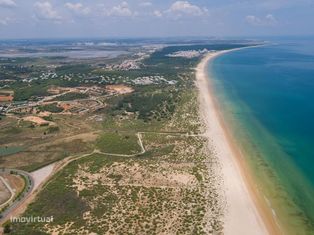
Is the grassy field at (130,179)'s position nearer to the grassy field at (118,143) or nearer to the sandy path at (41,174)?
the grassy field at (118,143)

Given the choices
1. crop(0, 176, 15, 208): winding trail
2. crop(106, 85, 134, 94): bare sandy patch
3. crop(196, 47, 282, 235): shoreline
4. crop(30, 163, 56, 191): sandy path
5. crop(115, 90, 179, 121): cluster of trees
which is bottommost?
crop(106, 85, 134, 94): bare sandy patch

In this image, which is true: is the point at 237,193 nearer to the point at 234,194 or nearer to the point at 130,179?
the point at 234,194

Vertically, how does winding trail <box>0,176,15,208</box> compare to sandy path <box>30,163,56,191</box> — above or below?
above

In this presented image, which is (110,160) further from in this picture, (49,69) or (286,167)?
(49,69)

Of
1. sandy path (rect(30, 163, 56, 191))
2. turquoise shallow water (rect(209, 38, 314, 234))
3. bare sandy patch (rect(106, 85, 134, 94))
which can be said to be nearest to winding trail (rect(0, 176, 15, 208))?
sandy path (rect(30, 163, 56, 191))

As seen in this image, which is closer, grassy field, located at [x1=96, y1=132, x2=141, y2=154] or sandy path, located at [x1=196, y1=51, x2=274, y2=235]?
sandy path, located at [x1=196, y1=51, x2=274, y2=235]

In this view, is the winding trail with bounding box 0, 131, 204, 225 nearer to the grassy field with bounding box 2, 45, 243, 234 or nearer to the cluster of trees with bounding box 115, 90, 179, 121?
the grassy field with bounding box 2, 45, 243, 234
